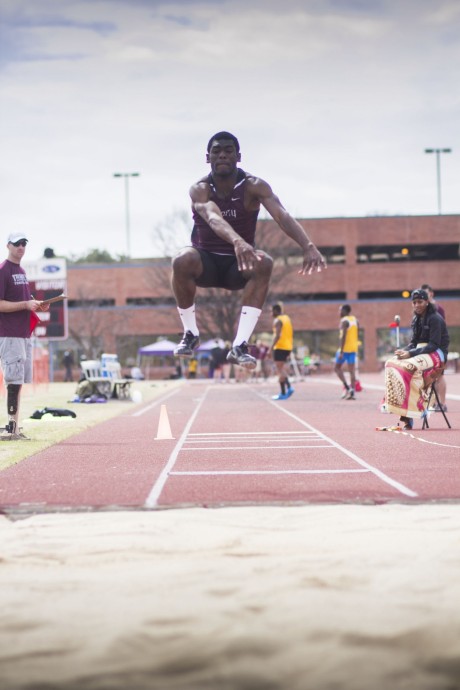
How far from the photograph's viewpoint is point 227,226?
556 cm

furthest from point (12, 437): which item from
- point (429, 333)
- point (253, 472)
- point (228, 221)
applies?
point (228, 221)

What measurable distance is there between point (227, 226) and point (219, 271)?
716 mm

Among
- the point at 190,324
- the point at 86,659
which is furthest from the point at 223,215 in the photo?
the point at 86,659

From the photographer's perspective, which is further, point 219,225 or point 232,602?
point 219,225

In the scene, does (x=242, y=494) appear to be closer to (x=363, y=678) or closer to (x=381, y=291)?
(x=363, y=678)

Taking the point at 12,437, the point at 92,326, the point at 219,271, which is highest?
the point at 92,326

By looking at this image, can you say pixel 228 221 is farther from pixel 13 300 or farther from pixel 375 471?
pixel 13 300

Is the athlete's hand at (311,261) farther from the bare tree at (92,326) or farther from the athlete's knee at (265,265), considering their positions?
the bare tree at (92,326)

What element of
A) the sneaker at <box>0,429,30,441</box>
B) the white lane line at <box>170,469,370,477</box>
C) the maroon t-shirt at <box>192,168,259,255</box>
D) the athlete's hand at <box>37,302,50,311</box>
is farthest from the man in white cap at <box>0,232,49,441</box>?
the maroon t-shirt at <box>192,168,259,255</box>

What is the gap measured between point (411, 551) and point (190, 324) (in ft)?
9.62

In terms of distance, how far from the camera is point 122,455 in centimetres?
871

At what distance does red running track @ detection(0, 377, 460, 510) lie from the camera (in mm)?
5984

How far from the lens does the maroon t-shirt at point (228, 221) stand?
5988 millimetres

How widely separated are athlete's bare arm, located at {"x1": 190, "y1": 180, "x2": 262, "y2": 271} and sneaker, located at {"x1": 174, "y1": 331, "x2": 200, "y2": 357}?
40.8 inches
